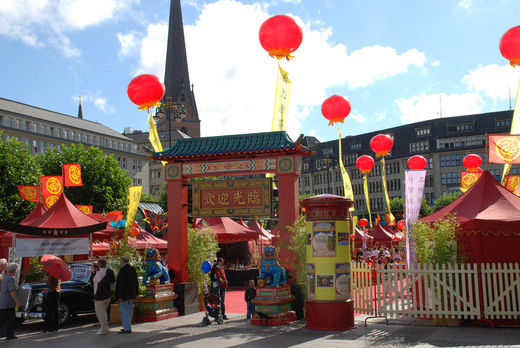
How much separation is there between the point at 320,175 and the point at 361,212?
1237cm

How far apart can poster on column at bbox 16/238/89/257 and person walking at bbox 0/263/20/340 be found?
168 inches

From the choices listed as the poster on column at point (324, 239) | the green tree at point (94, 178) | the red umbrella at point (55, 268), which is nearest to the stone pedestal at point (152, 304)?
the red umbrella at point (55, 268)

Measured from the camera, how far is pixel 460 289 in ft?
40.7

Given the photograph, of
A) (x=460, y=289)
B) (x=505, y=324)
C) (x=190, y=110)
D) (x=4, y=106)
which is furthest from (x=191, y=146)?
(x=190, y=110)

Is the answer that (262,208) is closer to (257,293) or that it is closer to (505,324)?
(257,293)

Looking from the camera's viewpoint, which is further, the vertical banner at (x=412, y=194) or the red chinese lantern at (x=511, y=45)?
the red chinese lantern at (x=511, y=45)

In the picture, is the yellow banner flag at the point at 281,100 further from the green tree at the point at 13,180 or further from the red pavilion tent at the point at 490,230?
the green tree at the point at 13,180

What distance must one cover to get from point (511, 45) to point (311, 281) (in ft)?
26.6

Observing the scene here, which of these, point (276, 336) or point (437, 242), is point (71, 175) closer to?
point (276, 336)

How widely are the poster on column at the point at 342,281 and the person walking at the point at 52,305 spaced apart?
262 inches

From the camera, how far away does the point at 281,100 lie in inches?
671

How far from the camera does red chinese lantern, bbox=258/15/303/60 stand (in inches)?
557

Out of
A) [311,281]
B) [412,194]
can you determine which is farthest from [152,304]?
[412,194]

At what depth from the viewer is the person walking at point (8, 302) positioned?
11883 millimetres
